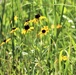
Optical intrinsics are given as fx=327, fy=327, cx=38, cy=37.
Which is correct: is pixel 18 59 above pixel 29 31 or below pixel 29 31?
below

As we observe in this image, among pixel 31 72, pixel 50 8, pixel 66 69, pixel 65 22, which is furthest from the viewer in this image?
pixel 50 8

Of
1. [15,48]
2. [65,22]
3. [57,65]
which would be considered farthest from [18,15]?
[57,65]

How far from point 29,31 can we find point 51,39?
0.27 metres

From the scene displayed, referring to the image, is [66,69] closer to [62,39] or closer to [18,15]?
[62,39]

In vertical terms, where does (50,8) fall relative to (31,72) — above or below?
above

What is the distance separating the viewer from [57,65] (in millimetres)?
2041

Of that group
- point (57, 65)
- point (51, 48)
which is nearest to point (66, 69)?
point (57, 65)

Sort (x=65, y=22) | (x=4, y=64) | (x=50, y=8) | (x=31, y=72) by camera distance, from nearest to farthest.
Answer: (x=31, y=72)
(x=4, y=64)
(x=65, y=22)
(x=50, y=8)

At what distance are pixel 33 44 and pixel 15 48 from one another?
0.45ft

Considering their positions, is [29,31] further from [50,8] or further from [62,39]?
[50,8]

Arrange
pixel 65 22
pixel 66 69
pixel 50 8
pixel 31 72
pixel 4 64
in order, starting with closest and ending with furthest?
pixel 66 69, pixel 31 72, pixel 4 64, pixel 65 22, pixel 50 8

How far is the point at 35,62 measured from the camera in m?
2.21

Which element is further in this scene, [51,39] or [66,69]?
[51,39]

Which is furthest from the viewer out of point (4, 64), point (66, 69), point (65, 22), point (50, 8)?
point (50, 8)
